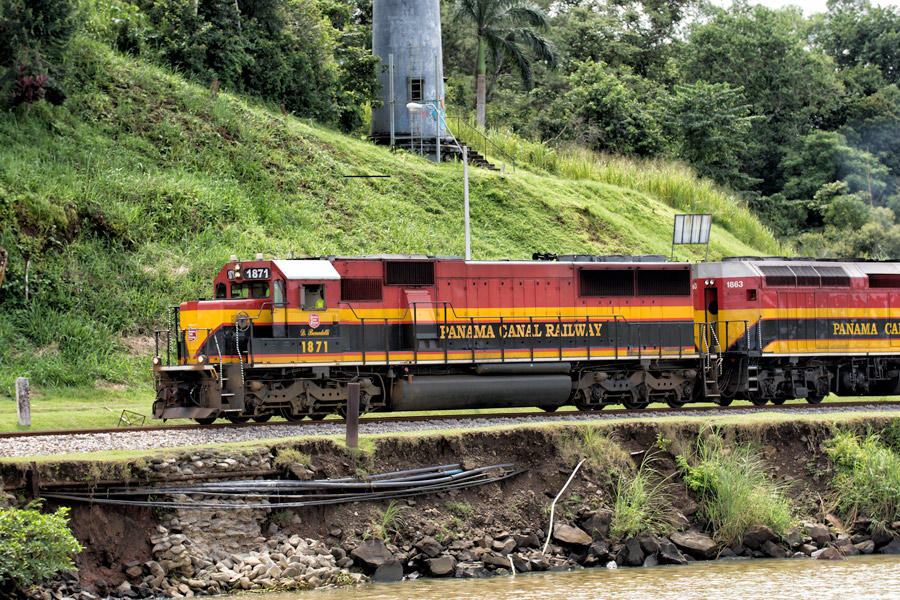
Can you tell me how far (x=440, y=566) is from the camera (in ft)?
47.1

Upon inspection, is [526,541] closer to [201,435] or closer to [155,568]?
[155,568]

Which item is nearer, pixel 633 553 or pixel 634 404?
pixel 633 553

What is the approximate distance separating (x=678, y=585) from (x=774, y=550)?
2707mm

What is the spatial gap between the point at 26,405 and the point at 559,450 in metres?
10.5

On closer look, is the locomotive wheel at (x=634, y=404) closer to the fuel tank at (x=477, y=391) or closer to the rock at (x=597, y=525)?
the fuel tank at (x=477, y=391)

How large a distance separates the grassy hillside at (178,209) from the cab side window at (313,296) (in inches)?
299

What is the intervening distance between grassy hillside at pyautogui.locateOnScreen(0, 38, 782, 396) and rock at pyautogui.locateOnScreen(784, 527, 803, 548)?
15.7 meters

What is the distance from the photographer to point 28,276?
25938 millimetres

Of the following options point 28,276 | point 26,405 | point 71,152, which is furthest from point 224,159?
point 26,405

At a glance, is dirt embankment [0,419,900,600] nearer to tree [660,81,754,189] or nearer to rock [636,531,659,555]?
rock [636,531,659,555]

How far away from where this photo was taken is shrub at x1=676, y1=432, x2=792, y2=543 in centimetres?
1617

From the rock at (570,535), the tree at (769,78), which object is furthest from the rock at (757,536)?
the tree at (769,78)

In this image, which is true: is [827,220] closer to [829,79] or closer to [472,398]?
[829,79]

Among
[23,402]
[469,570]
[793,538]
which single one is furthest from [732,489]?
[23,402]
